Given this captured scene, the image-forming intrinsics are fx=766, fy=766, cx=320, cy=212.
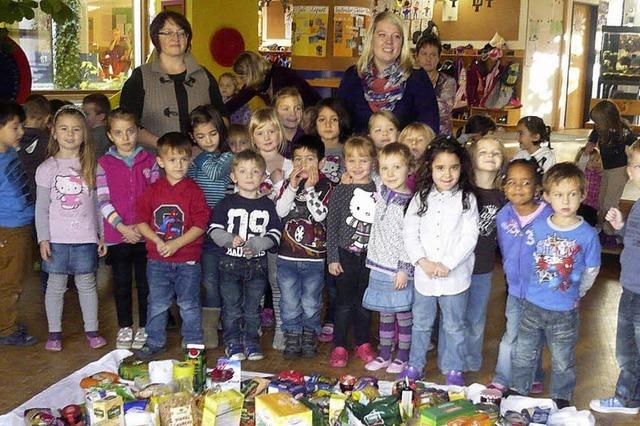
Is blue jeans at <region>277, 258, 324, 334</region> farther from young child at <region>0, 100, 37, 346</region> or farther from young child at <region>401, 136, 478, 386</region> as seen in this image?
young child at <region>0, 100, 37, 346</region>

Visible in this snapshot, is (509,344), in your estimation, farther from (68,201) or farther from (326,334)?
(68,201)

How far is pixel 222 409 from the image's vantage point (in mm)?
2717

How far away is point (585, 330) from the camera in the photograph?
4.50m

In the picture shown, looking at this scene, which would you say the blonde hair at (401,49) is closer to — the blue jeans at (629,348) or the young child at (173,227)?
the young child at (173,227)

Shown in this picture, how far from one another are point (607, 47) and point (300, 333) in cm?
708

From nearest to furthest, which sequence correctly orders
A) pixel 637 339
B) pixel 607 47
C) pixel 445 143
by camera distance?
pixel 637 339 → pixel 445 143 → pixel 607 47

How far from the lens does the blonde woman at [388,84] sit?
4148 mm

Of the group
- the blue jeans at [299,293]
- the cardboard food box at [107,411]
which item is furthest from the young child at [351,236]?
the cardboard food box at [107,411]

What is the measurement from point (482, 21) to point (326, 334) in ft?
35.6

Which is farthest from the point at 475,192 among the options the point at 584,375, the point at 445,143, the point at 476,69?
the point at 476,69

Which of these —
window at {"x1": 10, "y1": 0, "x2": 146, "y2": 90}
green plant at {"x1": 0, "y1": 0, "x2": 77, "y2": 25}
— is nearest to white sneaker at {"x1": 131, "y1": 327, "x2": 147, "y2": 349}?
green plant at {"x1": 0, "y1": 0, "x2": 77, "y2": 25}

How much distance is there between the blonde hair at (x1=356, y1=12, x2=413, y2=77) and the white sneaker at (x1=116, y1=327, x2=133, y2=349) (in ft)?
6.23

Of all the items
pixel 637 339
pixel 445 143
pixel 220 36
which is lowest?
pixel 637 339

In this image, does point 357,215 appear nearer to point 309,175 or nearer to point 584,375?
point 309,175
